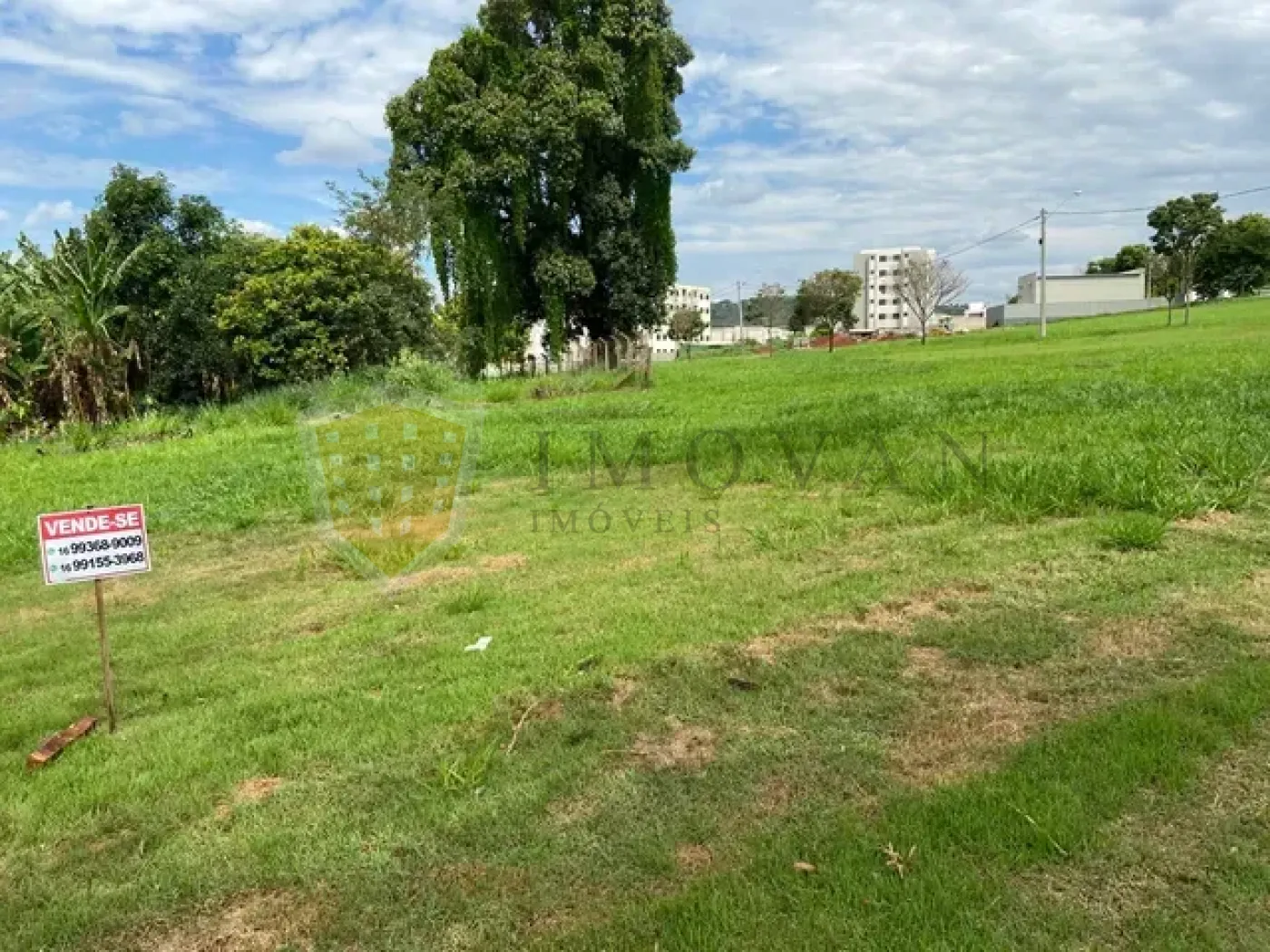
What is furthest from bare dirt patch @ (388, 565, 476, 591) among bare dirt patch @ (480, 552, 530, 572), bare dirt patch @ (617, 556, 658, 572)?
bare dirt patch @ (617, 556, 658, 572)

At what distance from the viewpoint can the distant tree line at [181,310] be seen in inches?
877

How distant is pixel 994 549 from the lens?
16.3ft

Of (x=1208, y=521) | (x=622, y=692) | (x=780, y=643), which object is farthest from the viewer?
(x=1208, y=521)

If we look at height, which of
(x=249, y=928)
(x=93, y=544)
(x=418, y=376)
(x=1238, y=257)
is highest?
(x=1238, y=257)

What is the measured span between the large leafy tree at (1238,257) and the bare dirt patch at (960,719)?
65780mm

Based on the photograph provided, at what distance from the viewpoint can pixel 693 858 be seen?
2.46 metres

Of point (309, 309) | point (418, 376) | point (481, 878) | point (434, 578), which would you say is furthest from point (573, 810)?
point (309, 309)

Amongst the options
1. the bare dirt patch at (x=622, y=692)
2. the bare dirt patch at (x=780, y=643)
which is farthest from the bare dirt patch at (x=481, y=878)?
the bare dirt patch at (x=780, y=643)

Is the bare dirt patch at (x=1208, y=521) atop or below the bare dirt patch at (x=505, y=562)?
atop

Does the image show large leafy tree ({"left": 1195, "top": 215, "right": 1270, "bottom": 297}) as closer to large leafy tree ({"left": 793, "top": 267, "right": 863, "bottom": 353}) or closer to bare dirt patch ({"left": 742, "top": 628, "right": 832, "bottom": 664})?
large leafy tree ({"left": 793, "top": 267, "right": 863, "bottom": 353})

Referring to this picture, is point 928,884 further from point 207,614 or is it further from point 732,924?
point 207,614

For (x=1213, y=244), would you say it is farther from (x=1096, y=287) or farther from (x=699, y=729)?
(x=699, y=729)

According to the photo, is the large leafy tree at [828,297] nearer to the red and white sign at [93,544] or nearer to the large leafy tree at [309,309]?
the large leafy tree at [309,309]

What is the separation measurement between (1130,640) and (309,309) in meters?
24.4
